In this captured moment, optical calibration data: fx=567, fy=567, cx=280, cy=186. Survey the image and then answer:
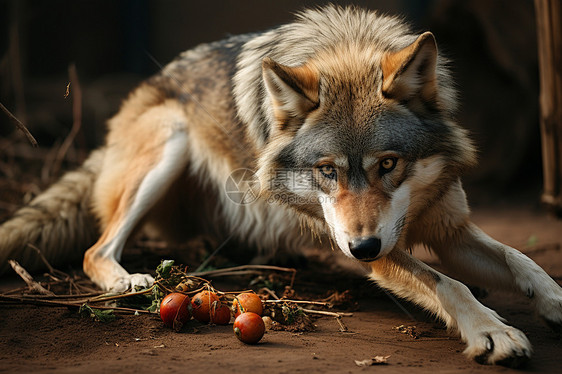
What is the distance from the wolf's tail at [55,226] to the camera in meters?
4.23

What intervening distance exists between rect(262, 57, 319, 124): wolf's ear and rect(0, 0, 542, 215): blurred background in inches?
118

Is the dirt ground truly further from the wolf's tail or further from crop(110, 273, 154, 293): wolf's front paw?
the wolf's tail

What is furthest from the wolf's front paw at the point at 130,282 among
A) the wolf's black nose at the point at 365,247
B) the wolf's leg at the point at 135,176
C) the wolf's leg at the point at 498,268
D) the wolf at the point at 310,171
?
the wolf's leg at the point at 498,268

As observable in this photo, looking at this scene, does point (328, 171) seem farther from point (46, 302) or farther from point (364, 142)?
point (46, 302)

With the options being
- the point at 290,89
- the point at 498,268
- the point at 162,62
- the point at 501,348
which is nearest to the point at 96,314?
the point at 290,89

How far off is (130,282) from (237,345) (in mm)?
1249

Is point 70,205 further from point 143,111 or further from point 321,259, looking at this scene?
point 321,259

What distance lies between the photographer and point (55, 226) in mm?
4484

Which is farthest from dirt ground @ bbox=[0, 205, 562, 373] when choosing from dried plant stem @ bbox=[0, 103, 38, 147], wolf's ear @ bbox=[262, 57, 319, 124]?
wolf's ear @ bbox=[262, 57, 319, 124]

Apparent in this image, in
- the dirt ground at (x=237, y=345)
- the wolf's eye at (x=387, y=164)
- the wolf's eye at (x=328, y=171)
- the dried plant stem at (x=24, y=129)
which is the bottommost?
the dirt ground at (x=237, y=345)

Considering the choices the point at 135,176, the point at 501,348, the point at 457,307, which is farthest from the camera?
the point at 135,176

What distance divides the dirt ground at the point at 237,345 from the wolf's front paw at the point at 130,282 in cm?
49

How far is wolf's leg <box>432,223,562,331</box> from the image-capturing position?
307 cm

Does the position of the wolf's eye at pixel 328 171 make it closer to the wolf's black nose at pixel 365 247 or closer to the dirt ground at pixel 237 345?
the wolf's black nose at pixel 365 247
